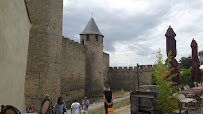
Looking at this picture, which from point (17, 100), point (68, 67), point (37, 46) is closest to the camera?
point (17, 100)

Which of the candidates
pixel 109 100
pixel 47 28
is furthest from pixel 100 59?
pixel 109 100

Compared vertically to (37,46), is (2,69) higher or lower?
lower

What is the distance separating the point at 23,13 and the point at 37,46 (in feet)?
17.5

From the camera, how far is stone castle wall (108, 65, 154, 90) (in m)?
27.9

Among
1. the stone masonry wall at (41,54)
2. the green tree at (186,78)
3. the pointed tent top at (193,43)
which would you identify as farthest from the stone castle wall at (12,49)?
the green tree at (186,78)

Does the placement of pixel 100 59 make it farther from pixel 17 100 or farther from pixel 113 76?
pixel 17 100

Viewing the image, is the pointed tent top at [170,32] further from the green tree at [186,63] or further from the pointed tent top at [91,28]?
the green tree at [186,63]

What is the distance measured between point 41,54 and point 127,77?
21759 mm

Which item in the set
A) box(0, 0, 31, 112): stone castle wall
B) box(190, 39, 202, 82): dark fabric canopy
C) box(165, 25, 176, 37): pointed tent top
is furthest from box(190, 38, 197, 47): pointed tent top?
box(0, 0, 31, 112): stone castle wall

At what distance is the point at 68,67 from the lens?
1591 centimetres

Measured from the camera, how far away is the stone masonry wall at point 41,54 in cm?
929

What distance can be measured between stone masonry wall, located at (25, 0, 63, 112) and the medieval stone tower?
33.3 feet

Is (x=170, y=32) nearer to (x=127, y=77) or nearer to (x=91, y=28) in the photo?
(x=91, y=28)

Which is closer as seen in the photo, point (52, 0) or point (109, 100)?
point (109, 100)
